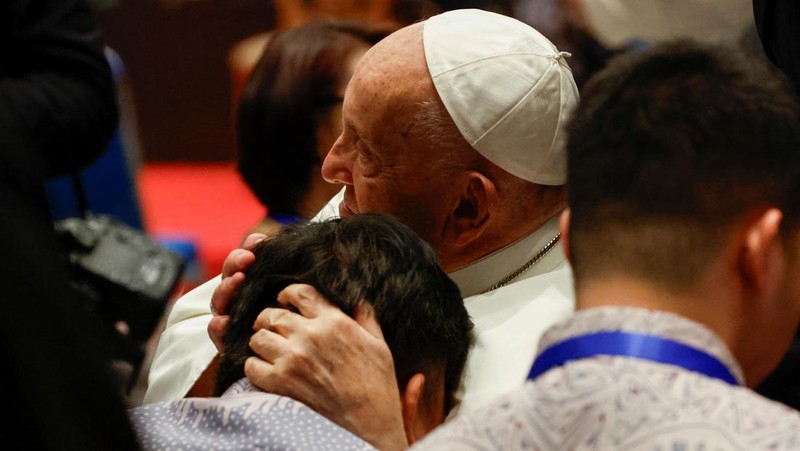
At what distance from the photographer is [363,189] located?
6.17 ft

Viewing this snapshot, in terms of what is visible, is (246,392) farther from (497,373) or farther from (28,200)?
(28,200)

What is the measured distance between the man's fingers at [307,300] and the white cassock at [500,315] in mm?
270

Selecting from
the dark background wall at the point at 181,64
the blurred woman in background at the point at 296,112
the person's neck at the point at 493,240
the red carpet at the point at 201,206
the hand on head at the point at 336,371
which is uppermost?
the hand on head at the point at 336,371

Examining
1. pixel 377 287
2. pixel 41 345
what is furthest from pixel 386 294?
pixel 41 345

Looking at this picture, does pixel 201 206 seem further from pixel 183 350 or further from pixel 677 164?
pixel 677 164

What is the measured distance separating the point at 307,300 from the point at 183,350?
1.46ft

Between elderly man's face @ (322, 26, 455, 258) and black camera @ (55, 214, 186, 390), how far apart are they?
1.05m

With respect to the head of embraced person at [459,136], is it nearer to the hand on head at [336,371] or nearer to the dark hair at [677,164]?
the hand on head at [336,371]

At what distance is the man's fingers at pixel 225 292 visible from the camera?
5.52 ft

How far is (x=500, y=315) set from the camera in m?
1.83

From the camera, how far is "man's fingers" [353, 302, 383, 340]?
154 centimetres

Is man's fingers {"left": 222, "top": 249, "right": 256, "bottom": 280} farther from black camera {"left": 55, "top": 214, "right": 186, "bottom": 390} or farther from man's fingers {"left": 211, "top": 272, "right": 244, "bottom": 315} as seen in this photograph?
black camera {"left": 55, "top": 214, "right": 186, "bottom": 390}

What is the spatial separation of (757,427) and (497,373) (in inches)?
26.3

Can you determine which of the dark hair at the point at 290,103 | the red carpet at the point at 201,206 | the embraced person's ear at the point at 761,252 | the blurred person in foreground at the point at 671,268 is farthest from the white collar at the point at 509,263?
the red carpet at the point at 201,206
